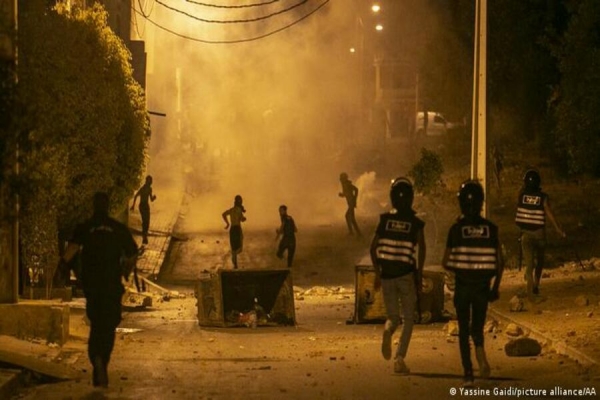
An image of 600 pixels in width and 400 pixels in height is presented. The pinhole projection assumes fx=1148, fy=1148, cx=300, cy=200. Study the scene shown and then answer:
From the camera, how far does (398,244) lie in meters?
10.5

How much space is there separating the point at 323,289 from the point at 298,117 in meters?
45.7

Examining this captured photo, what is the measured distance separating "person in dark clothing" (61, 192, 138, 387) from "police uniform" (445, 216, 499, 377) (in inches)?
117

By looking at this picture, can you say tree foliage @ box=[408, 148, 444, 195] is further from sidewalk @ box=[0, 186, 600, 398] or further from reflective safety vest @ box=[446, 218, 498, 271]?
reflective safety vest @ box=[446, 218, 498, 271]

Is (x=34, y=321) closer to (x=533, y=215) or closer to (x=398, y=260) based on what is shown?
(x=398, y=260)

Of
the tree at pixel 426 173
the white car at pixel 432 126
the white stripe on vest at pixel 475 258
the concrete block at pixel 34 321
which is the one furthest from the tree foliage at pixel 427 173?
the white car at pixel 432 126

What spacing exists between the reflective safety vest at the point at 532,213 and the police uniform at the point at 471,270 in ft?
18.0

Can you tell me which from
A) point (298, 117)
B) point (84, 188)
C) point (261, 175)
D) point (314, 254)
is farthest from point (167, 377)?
point (298, 117)

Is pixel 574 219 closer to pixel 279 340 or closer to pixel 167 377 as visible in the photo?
pixel 279 340

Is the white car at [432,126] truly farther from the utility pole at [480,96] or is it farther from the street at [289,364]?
the street at [289,364]

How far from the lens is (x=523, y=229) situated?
51.3 feet

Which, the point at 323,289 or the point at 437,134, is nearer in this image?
the point at 323,289

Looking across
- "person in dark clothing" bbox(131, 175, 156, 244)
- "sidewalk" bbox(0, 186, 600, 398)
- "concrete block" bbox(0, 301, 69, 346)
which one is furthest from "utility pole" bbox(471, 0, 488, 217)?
"person in dark clothing" bbox(131, 175, 156, 244)

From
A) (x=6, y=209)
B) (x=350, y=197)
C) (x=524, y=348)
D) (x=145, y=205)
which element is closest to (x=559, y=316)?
(x=524, y=348)

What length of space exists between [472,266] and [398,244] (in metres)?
0.81
